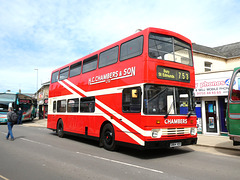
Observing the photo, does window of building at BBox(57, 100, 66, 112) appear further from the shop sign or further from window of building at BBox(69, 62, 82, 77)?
the shop sign

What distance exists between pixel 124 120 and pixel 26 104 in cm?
2382

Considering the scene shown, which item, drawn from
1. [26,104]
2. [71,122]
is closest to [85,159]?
[71,122]

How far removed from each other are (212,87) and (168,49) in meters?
7.46

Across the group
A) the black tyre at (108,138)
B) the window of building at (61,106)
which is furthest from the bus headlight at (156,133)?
the window of building at (61,106)

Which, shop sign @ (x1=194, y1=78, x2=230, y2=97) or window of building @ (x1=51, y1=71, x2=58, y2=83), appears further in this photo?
window of building @ (x1=51, y1=71, x2=58, y2=83)

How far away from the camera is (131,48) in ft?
25.6

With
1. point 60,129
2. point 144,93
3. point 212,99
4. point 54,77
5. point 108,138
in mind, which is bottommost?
point 60,129

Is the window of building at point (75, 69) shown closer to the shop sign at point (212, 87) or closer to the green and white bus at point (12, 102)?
the shop sign at point (212, 87)

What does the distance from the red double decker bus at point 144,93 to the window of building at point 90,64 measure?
99mm

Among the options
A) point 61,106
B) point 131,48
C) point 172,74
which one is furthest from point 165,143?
point 61,106

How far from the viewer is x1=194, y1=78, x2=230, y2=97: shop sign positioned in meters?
12.9

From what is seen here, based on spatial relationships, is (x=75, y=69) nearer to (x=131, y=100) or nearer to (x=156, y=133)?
(x=131, y=100)

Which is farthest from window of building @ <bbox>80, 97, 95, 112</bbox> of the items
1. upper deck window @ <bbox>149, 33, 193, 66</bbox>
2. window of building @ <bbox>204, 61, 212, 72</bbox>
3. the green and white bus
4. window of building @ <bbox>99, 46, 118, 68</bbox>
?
the green and white bus

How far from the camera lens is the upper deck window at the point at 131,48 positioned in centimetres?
740
